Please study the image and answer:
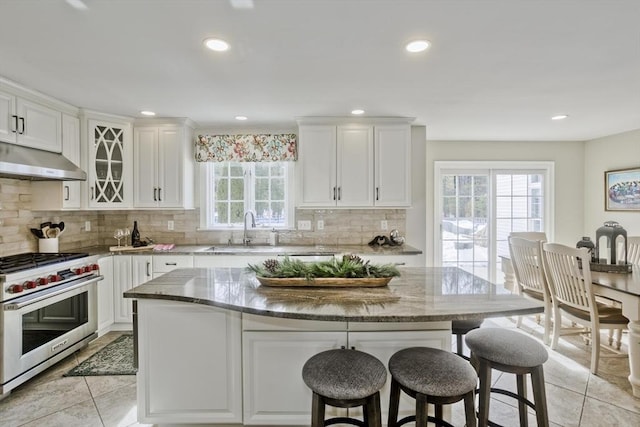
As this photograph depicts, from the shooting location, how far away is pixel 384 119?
3629 millimetres

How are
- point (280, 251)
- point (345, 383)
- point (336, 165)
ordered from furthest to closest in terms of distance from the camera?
1. point (336, 165)
2. point (280, 251)
3. point (345, 383)

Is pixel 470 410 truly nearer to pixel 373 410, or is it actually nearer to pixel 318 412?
pixel 373 410

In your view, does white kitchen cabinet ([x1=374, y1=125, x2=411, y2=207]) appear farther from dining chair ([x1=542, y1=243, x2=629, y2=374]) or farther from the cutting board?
the cutting board

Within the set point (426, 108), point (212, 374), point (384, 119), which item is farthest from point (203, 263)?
point (426, 108)

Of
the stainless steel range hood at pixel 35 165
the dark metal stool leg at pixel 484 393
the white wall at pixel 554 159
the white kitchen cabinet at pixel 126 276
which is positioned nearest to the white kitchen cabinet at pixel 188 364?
the dark metal stool leg at pixel 484 393

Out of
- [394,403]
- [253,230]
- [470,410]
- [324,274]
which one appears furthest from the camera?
[253,230]

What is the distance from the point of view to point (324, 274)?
191cm

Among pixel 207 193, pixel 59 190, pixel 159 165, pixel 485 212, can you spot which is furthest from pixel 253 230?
pixel 485 212

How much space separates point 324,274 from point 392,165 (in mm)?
2153

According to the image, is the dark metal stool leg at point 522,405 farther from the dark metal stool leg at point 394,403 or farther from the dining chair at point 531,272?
the dining chair at point 531,272

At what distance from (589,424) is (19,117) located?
4.69 m

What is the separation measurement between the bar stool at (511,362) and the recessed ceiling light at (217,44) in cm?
218

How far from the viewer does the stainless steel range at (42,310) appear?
2.26m

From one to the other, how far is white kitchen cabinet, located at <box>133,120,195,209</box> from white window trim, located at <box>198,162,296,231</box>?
1.14ft
